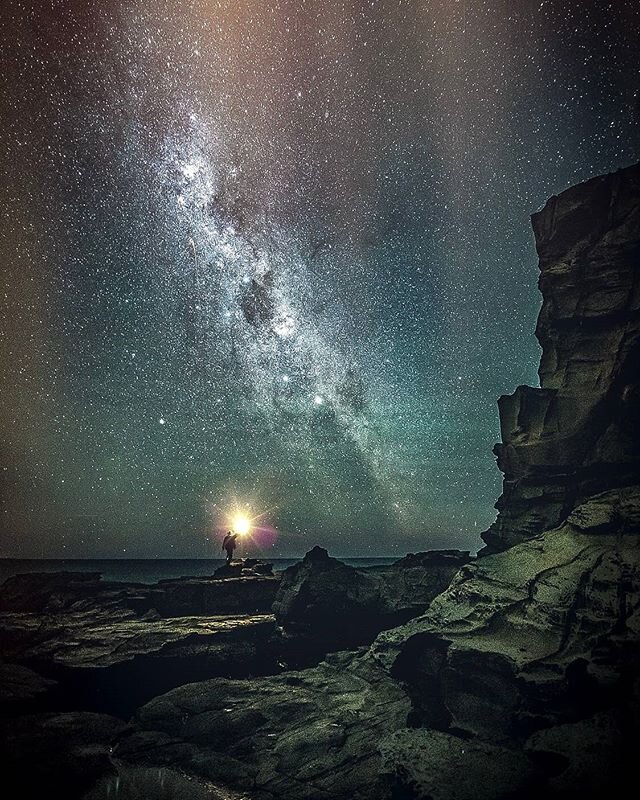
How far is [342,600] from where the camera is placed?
29219 mm

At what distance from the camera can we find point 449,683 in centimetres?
1905

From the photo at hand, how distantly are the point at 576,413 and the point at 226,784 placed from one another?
25090 millimetres

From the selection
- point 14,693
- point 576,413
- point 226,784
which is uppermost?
point 576,413

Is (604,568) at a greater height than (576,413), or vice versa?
(576,413)

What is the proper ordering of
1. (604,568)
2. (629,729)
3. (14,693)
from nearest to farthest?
(629,729) < (604,568) < (14,693)

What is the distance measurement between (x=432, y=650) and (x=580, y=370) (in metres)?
18.2

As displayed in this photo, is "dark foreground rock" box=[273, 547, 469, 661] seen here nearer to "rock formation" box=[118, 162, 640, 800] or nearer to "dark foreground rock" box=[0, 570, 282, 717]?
"rock formation" box=[118, 162, 640, 800]

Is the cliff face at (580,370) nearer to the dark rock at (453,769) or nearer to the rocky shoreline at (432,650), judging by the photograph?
the rocky shoreline at (432,650)

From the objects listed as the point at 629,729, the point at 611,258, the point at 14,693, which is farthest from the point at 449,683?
the point at 611,258

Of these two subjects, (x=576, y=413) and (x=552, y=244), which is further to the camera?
(x=552, y=244)

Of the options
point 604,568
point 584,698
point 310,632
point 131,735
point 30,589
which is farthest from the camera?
point 30,589

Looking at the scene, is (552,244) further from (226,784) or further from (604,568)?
(226,784)

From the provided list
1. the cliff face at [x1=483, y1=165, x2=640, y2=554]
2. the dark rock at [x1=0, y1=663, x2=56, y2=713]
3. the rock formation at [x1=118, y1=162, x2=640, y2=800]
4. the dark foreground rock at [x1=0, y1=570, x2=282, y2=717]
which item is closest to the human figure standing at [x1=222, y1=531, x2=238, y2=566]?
the dark foreground rock at [x1=0, y1=570, x2=282, y2=717]

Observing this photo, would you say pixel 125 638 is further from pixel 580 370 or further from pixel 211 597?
pixel 580 370
